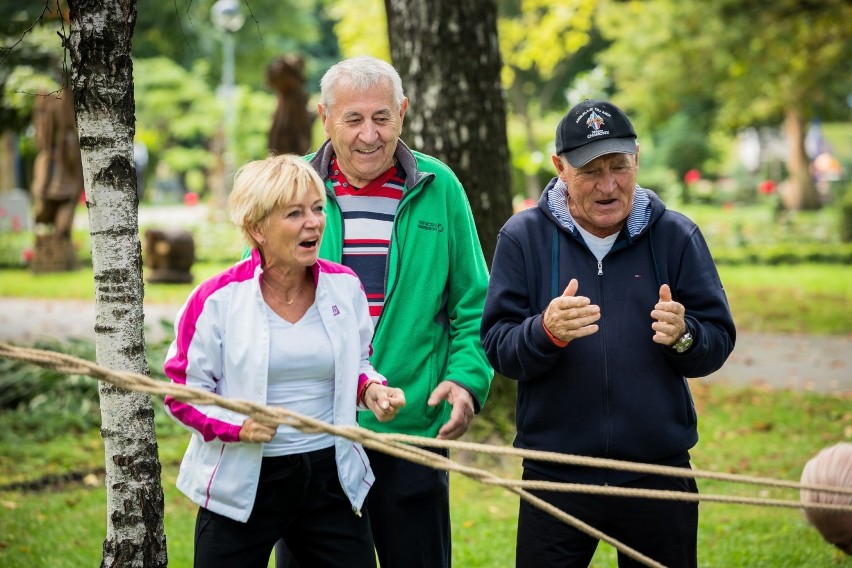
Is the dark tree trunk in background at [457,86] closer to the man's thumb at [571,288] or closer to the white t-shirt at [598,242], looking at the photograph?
the white t-shirt at [598,242]

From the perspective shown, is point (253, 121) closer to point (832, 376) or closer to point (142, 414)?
point (832, 376)

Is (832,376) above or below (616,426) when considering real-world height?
below

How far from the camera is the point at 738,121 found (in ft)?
97.7

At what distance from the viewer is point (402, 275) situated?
3402 mm

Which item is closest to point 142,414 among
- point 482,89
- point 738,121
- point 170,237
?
point 482,89

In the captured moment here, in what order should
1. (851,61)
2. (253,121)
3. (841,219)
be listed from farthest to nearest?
(253,121), (851,61), (841,219)

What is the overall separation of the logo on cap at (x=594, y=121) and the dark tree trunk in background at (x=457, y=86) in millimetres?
3654

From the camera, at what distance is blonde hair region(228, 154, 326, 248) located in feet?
9.46

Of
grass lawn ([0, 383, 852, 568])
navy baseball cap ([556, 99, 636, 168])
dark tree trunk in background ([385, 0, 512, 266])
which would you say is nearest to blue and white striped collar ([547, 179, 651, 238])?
navy baseball cap ([556, 99, 636, 168])

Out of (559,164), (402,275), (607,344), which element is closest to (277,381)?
Answer: (402,275)

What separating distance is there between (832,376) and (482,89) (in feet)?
19.0

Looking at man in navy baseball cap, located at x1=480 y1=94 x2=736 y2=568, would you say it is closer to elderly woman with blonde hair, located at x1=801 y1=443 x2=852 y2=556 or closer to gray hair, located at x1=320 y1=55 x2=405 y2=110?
elderly woman with blonde hair, located at x1=801 y1=443 x2=852 y2=556

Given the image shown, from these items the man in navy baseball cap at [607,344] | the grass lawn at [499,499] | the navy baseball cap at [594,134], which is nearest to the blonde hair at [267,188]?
the man in navy baseball cap at [607,344]

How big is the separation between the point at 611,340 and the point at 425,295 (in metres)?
0.70
